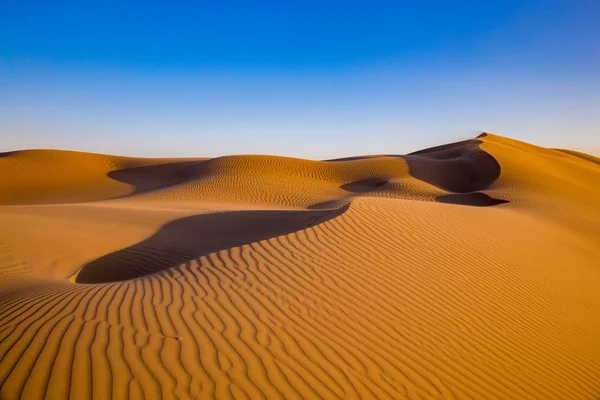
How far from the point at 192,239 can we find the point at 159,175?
22.4 metres

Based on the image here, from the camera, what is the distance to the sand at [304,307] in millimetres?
3246

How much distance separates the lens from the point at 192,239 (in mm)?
9570

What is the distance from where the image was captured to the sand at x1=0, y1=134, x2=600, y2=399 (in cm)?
325

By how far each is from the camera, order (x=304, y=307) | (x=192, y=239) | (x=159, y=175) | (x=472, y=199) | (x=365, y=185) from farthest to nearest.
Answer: (x=159, y=175) < (x=365, y=185) < (x=472, y=199) < (x=192, y=239) < (x=304, y=307)

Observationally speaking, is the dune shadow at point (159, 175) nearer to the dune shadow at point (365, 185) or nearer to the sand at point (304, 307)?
the dune shadow at point (365, 185)

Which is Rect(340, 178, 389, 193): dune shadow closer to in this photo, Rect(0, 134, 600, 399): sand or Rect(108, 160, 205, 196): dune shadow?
Rect(108, 160, 205, 196): dune shadow

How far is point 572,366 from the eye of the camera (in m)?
4.49

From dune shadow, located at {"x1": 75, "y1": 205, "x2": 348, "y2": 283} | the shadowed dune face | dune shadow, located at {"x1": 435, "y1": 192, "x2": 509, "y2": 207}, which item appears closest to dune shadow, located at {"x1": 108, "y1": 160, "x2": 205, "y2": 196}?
dune shadow, located at {"x1": 75, "y1": 205, "x2": 348, "y2": 283}

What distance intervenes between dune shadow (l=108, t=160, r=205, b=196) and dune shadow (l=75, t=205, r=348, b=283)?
15.5 meters

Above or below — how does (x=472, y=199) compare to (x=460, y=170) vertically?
below

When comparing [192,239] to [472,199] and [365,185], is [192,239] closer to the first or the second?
[472,199]

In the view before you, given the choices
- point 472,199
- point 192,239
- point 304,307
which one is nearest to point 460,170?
point 472,199

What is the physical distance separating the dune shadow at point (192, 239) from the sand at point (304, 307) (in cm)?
7

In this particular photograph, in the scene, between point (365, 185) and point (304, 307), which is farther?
point (365, 185)
